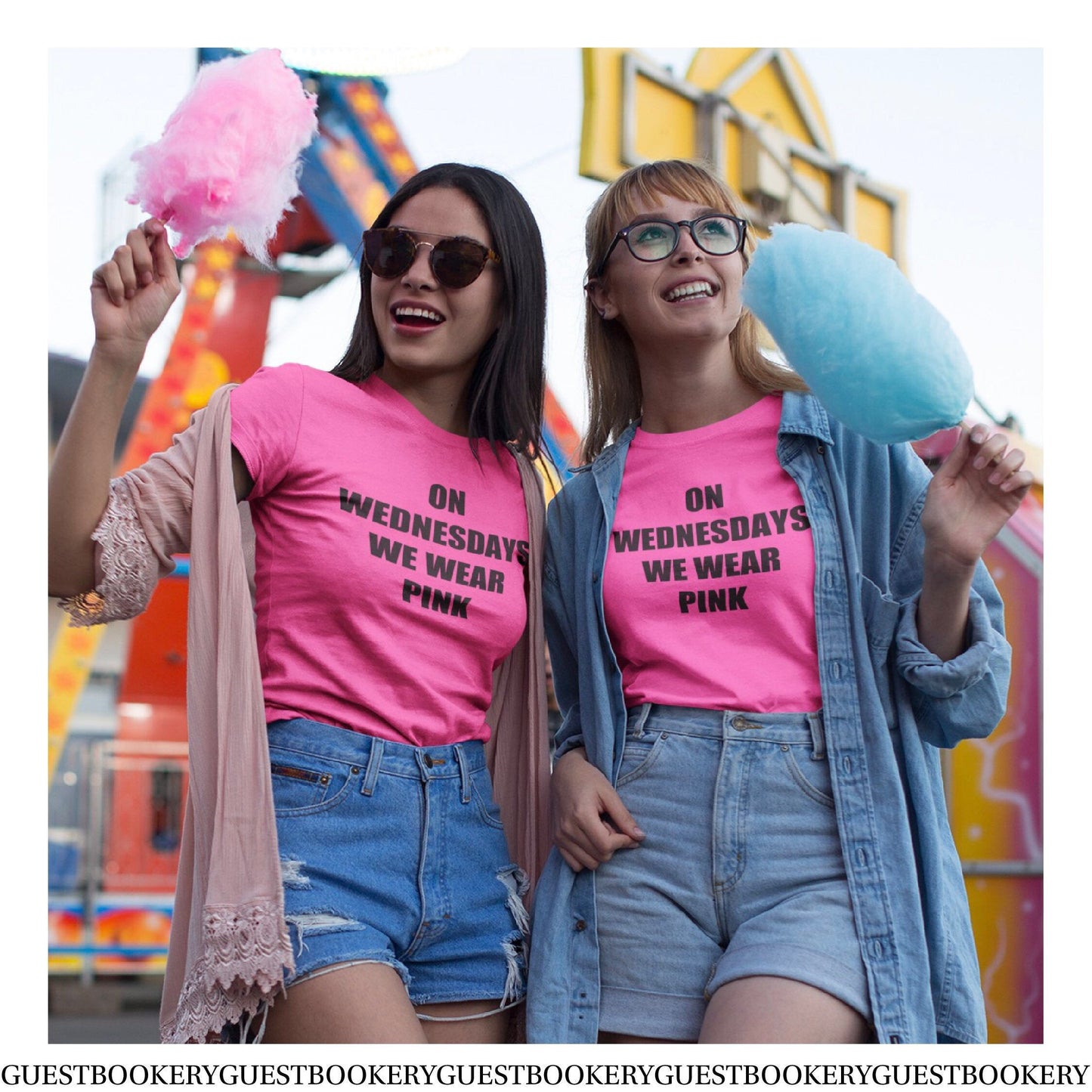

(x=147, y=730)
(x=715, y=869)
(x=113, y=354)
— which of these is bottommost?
(x=147, y=730)

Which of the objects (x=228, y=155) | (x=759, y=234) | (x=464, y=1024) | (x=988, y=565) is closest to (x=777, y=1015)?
(x=464, y=1024)

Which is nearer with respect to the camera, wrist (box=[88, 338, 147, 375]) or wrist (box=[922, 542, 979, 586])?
wrist (box=[88, 338, 147, 375])

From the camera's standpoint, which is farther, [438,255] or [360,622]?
[438,255]

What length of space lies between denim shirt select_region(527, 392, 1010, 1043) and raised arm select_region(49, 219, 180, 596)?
0.91m

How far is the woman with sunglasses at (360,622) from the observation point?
1.99 metres

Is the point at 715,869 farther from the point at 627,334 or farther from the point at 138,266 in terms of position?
the point at 138,266

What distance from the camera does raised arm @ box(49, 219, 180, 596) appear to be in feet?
6.24

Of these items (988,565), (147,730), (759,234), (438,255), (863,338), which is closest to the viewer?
(863,338)

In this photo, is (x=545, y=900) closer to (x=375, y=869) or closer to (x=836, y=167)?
(x=375, y=869)

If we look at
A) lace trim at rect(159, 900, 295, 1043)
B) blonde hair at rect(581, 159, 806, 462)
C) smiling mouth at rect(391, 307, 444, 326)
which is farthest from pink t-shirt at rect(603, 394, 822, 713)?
lace trim at rect(159, 900, 295, 1043)

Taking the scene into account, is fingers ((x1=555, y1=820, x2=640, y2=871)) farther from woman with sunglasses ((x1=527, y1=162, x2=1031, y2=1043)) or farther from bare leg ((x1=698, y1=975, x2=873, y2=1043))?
bare leg ((x1=698, y1=975, x2=873, y2=1043))

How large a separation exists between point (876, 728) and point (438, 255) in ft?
3.79

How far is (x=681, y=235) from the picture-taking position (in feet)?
8.02
